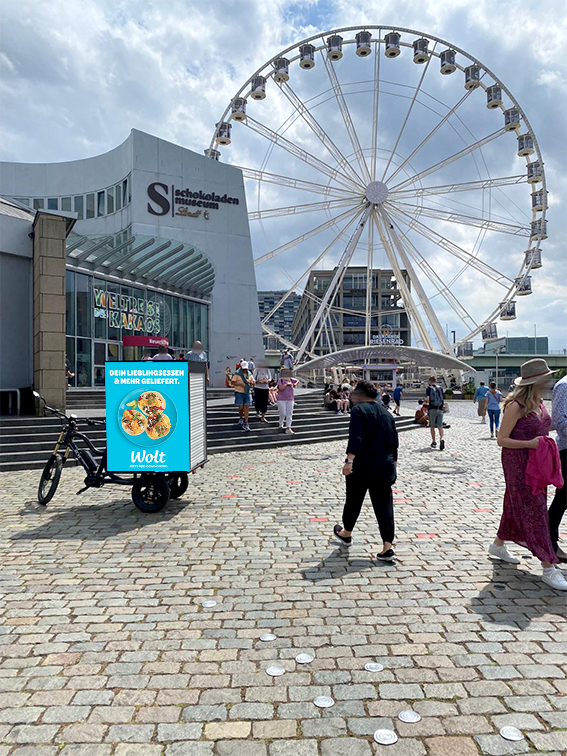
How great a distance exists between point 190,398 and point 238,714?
14.8 ft

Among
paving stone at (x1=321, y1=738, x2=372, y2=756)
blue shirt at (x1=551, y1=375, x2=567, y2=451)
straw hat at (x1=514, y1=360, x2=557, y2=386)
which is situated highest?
straw hat at (x1=514, y1=360, x2=557, y2=386)

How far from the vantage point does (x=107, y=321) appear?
2083cm

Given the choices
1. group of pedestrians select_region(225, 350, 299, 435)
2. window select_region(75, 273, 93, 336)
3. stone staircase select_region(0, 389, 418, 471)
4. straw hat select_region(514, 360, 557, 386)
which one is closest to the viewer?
straw hat select_region(514, 360, 557, 386)

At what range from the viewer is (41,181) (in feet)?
101

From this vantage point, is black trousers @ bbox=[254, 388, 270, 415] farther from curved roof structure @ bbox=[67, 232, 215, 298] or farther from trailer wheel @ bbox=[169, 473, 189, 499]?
curved roof structure @ bbox=[67, 232, 215, 298]

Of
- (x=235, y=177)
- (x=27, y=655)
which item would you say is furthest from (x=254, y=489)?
(x=235, y=177)

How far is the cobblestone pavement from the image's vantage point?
2.53 meters

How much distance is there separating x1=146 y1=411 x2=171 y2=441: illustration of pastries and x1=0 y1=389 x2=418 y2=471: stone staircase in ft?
14.9

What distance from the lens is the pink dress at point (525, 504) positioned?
4.32m

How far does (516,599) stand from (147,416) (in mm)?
4551

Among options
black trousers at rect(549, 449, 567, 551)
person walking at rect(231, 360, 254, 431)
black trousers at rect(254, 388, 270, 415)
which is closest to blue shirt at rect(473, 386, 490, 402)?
black trousers at rect(254, 388, 270, 415)

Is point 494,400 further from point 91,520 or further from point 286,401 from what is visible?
point 91,520

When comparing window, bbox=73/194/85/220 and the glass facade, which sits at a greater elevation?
window, bbox=73/194/85/220

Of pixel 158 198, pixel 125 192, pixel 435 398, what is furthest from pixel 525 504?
pixel 125 192
